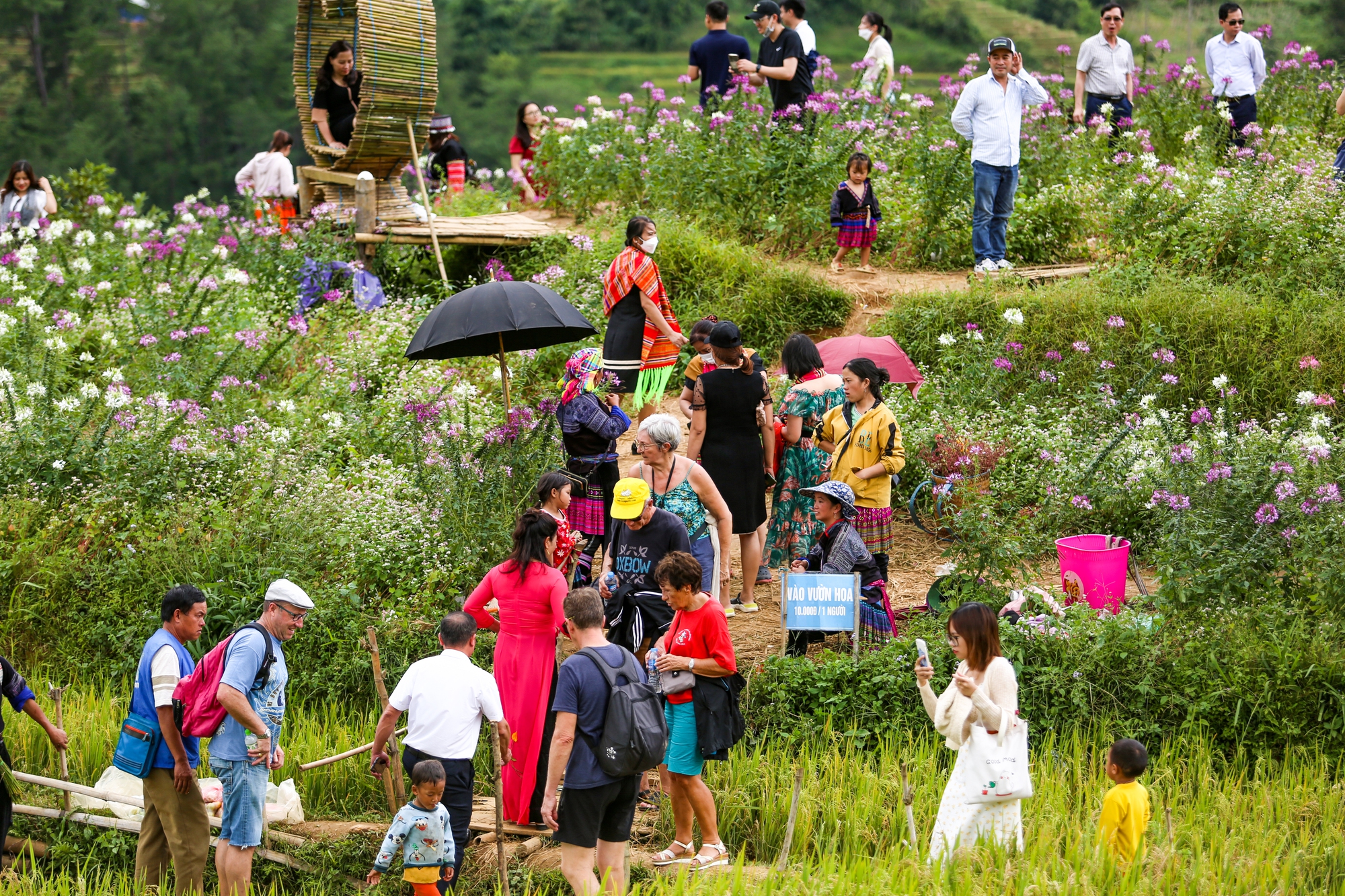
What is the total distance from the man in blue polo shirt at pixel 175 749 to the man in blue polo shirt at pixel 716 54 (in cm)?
890

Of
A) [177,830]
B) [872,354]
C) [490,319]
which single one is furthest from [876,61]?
[177,830]

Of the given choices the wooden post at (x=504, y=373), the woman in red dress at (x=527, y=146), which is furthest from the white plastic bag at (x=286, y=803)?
the woman in red dress at (x=527, y=146)

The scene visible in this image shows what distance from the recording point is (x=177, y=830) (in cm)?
596

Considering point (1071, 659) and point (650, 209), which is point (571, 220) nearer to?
point (650, 209)

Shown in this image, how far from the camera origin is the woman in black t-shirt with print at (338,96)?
1292cm

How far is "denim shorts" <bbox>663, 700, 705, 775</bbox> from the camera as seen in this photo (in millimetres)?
5871

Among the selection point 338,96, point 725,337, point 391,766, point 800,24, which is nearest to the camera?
point 391,766

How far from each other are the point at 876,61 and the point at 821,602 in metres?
9.04

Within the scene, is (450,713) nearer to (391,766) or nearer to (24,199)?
(391,766)

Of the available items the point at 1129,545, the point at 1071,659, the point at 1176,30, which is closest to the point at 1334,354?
the point at 1129,545

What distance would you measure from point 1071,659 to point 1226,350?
150 inches

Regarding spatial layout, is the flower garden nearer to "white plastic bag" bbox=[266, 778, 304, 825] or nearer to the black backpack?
"white plastic bag" bbox=[266, 778, 304, 825]

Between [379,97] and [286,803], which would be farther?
[379,97]

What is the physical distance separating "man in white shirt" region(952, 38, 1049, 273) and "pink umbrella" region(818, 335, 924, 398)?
2355 millimetres
